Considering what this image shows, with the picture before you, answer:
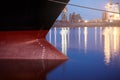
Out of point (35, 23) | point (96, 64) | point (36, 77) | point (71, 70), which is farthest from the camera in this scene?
point (35, 23)

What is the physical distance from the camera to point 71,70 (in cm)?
402

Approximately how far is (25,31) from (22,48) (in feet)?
1.01

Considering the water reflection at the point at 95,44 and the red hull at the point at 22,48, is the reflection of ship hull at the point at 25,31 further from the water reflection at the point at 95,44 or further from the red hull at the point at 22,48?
the water reflection at the point at 95,44

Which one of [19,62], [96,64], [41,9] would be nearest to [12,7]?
[41,9]

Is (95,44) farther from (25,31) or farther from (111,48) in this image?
(25,31)

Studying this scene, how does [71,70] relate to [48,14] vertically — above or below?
below

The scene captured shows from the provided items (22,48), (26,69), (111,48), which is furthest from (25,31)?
(111,48)

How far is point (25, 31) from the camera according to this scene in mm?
4844

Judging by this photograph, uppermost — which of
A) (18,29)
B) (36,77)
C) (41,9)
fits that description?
(41,9)

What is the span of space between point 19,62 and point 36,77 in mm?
1164

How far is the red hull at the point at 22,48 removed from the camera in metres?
4.81

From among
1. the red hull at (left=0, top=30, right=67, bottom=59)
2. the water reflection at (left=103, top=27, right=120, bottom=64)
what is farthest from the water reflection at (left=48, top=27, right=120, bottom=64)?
the red hull at (left=0, top=30, right=67, bottom=59)

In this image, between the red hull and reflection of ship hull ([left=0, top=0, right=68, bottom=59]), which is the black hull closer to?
reflection of ship hull ([left=0, top=0, right=68, bottom=59])

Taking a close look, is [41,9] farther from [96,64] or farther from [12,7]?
[96,64]
